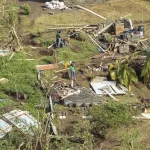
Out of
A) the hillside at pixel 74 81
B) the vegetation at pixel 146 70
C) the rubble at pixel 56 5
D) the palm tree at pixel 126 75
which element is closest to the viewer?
the hillside at pixel 74 81

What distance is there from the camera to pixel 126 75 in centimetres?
1923

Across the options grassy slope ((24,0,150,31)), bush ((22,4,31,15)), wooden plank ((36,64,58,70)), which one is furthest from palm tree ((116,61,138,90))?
bush ((22,4,31,15))

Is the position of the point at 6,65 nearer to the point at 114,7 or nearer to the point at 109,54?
the point at 109,54

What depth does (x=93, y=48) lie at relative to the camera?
2297 centimetres

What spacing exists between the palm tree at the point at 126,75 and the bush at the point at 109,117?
3.46 meters

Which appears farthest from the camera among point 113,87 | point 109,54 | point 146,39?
point 146,39

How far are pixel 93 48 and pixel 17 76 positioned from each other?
4.87 m

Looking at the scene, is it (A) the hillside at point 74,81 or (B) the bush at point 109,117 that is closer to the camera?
(A) the hillside at point 74,81

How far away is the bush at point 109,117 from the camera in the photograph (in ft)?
50.3

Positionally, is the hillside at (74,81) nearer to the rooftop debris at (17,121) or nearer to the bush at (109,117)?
the bush at (109,117)

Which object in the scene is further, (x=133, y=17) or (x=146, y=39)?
(x=133, y=17)

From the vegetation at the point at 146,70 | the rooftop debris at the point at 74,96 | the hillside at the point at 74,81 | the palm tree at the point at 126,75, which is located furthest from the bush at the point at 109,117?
the vegetation at the point at 146,70

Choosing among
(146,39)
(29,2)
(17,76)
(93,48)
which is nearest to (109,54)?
(93,48)

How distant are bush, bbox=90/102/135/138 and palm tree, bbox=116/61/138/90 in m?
3.46
